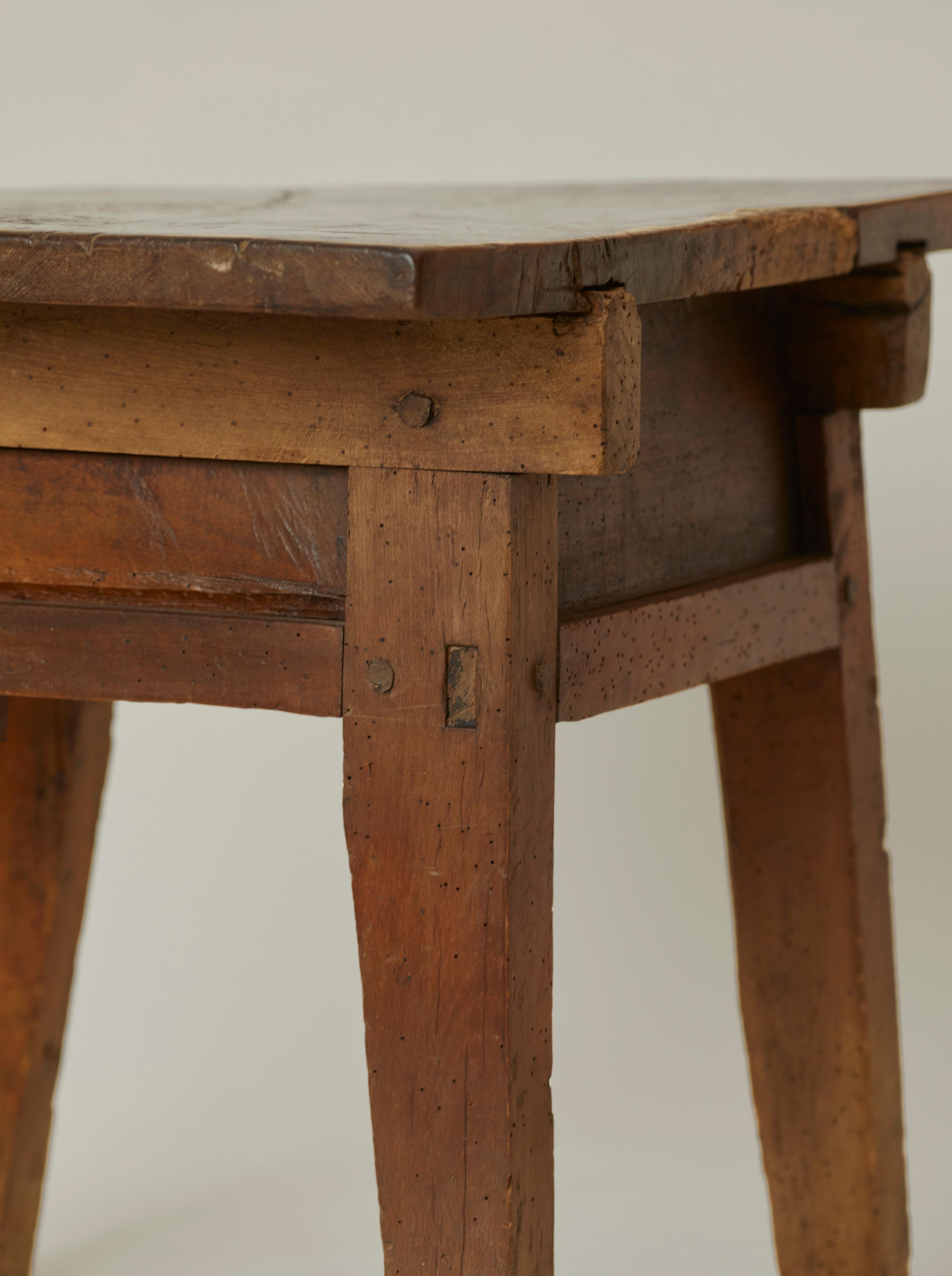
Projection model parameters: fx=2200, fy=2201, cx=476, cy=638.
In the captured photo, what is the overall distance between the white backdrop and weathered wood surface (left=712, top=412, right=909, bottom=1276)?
15.6 inches

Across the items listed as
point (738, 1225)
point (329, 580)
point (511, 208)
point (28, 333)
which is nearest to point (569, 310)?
point (329, 580)

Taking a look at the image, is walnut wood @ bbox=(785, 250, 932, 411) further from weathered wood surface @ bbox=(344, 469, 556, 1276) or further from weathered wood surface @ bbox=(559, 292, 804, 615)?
weathered wood surface @ bbox=(344, 469, 556, 1276)

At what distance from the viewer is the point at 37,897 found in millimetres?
1958

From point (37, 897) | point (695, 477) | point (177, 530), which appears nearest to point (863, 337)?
point (695, 477)

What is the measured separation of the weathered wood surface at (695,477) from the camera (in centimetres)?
141

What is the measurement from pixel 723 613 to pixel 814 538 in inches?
8.9

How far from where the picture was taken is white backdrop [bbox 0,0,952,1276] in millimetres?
2393

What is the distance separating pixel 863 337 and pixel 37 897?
0.87 meters

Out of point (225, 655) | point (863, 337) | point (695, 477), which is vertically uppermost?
point (863, 337)

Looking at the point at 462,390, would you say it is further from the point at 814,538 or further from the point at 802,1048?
the point at 802,1048

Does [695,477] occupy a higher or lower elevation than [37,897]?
higher

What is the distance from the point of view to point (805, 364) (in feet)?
5.56

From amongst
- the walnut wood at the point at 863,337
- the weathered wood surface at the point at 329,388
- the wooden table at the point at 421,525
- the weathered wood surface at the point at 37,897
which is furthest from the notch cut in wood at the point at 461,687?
the weathered wood surface at the point at 37,897

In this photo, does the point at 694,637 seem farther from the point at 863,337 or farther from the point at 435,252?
the point at 435,252
